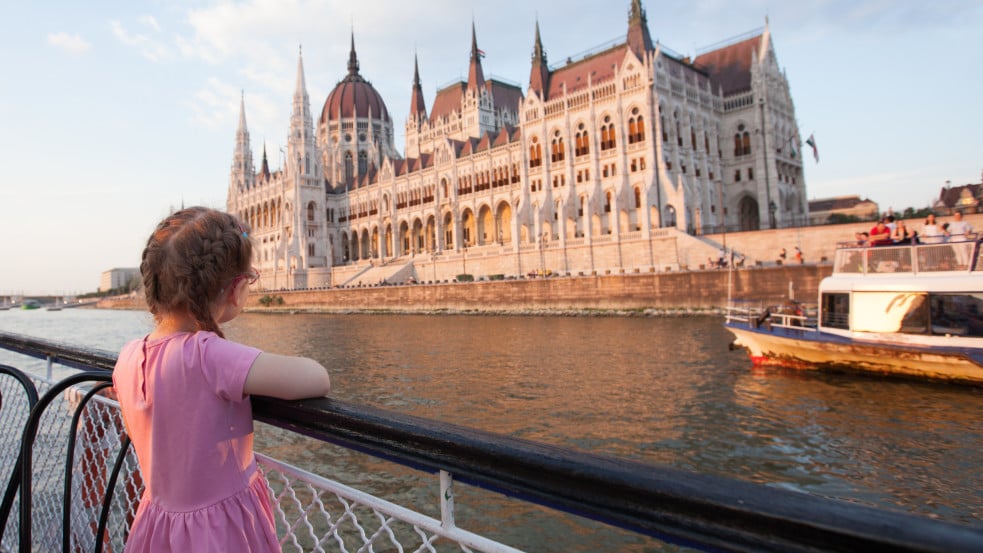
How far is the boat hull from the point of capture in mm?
10984

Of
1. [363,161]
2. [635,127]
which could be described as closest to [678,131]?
[635,127]

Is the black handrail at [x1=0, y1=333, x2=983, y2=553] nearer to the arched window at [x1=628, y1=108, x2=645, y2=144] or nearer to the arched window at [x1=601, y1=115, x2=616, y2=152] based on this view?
the arched window at [x1=628, y1=108, x2=645, y2=144]

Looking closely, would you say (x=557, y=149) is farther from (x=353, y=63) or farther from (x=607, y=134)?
(x=353, y=63)

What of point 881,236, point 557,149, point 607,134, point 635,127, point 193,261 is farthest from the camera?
point 557,149

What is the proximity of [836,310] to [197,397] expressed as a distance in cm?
1441

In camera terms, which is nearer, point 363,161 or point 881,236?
point 881,236

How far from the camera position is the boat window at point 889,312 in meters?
11.7

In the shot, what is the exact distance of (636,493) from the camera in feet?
3.69

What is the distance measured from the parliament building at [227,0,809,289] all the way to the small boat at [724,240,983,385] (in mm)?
23772

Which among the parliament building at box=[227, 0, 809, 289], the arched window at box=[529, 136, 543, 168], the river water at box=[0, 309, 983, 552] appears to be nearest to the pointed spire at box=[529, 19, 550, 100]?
the parliament building at box=[227, 0, 809, 289]

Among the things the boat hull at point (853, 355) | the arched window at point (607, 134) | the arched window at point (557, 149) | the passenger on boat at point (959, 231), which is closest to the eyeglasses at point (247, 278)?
the boat hull at point (853, 355)

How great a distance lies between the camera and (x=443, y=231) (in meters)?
59.6

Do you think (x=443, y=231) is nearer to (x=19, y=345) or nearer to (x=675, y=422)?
(x=675, y=422)

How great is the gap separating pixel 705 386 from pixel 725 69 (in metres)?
45.3
